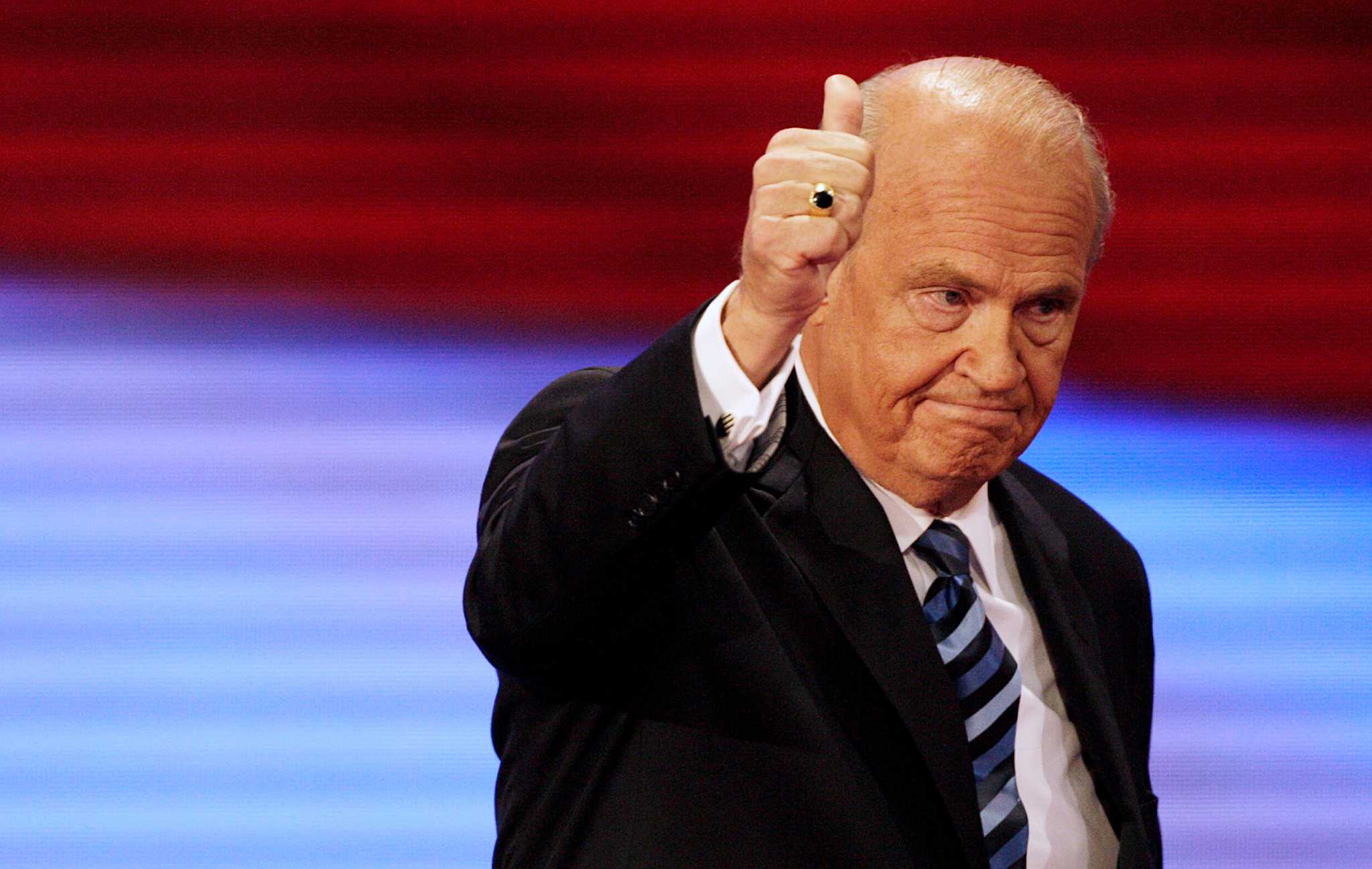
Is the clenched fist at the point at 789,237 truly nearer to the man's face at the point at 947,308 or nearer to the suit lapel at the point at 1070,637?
the man's face at the point at 947,308

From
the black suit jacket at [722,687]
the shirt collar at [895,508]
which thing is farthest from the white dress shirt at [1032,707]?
the black suit jacket at [722,687]

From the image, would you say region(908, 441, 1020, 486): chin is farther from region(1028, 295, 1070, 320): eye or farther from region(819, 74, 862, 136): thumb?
region(819, 74, 862, 136): thumb

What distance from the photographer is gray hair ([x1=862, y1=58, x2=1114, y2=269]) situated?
152 centimetres

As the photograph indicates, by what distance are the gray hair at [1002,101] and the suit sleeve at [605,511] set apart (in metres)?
0.56

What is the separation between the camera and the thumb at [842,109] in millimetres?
1116

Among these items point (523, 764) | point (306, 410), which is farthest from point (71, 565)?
point (523, 764)

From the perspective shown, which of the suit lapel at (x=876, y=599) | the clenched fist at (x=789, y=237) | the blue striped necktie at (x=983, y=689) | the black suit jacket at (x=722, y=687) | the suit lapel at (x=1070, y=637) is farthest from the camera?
the suit lapel at (x=1070, y=637)

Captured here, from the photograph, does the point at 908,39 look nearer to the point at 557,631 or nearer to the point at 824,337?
the point at 824,337

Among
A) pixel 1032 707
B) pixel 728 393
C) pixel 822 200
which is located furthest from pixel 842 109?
pixel 1032 707

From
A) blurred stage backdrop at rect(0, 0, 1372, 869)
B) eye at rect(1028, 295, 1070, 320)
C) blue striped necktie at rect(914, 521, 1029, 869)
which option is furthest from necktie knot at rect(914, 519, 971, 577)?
blurred stage backdrop at rect(0, 0, 1372, 869)

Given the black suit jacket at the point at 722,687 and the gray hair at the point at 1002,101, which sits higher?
the gray hair at the point at 1002,101

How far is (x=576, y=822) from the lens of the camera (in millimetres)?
1316

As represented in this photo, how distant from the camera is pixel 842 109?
3.67 ft

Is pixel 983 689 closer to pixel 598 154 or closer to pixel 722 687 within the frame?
pixel 722 687
